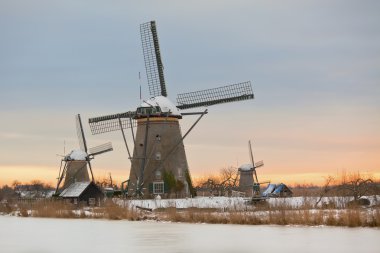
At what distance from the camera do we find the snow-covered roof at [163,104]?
3847cm

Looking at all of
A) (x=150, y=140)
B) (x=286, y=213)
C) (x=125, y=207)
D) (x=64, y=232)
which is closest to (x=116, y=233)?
(x=64, y=232)

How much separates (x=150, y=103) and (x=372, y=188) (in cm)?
1453

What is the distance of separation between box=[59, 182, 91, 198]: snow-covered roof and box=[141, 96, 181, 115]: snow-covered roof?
8.38 metres

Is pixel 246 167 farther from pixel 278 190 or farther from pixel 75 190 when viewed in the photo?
pixel 75 190

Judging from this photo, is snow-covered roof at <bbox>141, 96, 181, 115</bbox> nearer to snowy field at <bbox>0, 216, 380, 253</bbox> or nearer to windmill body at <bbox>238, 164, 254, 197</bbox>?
windmill body at <bbox>238, 164, 254, 197</bbox>

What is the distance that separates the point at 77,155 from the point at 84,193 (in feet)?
15.3

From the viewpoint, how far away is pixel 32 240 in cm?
1781

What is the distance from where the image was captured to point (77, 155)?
4678 cm

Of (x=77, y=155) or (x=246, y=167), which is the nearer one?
(x=77, y=155)

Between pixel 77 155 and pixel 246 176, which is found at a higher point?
pixel 77 155

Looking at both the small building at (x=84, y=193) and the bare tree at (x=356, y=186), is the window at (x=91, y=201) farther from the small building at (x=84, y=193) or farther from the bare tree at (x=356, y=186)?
the bare tree at (x=356, y=186)

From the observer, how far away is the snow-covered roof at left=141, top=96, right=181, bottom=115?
38.5 meters

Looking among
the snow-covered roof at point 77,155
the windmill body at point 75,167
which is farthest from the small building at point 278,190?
the snow-covered roof at point 77,155

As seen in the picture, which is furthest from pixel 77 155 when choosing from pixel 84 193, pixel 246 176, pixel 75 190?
pixel 246 176
